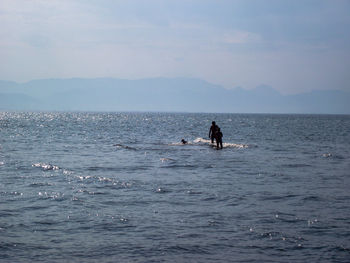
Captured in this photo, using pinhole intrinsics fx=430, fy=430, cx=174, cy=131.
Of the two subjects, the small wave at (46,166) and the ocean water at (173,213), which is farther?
the small wave at (46,166)

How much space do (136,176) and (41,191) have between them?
19.8 ft

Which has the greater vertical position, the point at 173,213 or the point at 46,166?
the point at 46,166

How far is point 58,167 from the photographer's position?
86.0 ft

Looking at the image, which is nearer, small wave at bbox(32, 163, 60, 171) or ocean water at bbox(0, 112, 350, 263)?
ocean water at bbox(0, 112, 350, 263)

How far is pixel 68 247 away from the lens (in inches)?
428

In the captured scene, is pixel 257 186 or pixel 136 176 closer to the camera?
pixel 257 186

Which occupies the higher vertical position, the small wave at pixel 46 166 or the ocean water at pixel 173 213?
the small wave at pixel 46 166

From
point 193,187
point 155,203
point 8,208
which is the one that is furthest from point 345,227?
point 8,208

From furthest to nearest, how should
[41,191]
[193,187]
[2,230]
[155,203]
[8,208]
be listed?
[193,187]
[41,191]
[155,203]
[8,208]
[2,230]

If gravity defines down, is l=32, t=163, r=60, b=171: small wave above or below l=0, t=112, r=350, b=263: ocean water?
above

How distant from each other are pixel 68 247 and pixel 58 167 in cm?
1596

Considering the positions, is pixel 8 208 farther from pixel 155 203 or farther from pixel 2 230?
pixel 155 203

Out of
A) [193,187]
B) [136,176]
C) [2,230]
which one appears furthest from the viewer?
[136,176]

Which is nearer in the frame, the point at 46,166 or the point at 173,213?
the point at 173,213
